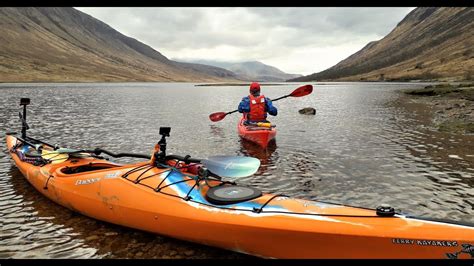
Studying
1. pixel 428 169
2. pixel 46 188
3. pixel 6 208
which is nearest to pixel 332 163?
pixel 428 169

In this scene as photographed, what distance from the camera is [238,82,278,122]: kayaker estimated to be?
18484mm

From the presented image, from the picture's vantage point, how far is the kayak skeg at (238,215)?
5.57 m

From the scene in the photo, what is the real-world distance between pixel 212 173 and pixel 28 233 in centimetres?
429

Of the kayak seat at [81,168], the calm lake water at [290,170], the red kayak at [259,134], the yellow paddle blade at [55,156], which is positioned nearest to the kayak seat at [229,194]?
the calm lake water at [290,170]

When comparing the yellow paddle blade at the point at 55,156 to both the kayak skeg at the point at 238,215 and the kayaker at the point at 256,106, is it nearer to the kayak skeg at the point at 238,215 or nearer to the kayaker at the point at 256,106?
the kayak skeg at the point at 238,215

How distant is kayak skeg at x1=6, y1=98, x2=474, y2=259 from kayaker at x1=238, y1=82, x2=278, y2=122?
9963mm

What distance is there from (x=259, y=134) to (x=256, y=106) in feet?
6.84

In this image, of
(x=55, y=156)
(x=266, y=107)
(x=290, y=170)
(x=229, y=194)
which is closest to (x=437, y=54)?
(x=266, y=107)

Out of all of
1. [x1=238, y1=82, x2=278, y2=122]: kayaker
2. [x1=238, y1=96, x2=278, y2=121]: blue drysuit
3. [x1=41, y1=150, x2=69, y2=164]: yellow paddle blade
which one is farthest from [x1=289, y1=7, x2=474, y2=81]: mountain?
[x1=41, y1=150, x2=69, y2=164]: yellow paddle blade

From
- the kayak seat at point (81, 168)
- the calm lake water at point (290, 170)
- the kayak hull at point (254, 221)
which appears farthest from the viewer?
the kayak seat at point (81, 168)

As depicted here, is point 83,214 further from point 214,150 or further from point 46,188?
point 214,150

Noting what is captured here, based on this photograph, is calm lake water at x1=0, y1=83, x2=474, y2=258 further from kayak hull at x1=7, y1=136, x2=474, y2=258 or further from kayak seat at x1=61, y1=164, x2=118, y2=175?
kayak seat at x1=61, y1=164, x2=118, y2=175

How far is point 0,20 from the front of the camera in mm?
182500

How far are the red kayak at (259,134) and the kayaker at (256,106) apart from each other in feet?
2.59
